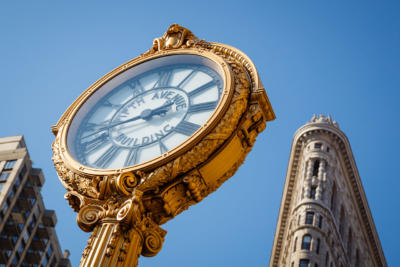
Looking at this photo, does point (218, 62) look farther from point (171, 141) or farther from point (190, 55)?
point (171, 141)

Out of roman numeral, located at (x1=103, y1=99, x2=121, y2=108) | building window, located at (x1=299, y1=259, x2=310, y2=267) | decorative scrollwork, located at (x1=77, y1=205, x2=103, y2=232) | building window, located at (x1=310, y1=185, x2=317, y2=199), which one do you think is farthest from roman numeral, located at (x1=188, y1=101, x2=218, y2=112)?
building window, located at (x1=310, y1=185, x2=317, y2=199)

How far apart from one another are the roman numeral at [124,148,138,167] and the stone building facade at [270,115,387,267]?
57993mm

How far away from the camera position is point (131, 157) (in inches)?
167

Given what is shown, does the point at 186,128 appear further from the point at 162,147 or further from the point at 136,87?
the point at 136,87

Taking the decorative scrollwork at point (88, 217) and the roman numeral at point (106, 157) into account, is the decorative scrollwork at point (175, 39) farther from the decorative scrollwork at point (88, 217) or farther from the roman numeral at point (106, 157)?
the decorative scrollwork at point (88, 217)

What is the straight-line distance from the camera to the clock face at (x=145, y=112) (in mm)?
4285

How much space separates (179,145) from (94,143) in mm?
850

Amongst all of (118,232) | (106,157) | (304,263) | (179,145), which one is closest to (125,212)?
(118,232)

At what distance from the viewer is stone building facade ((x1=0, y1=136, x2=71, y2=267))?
38.7 m

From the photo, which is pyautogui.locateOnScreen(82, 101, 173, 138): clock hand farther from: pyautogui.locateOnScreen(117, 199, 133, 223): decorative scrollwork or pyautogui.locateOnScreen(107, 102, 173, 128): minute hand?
pyautogui.locateOnScreen(117, 199, 133, 223): decorative scrollwork

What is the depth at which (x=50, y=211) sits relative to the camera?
4288cm

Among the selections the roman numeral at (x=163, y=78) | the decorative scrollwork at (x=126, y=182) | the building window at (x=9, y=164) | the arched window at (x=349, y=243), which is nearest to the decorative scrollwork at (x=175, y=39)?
the roman numeral at (x=163, y=78)

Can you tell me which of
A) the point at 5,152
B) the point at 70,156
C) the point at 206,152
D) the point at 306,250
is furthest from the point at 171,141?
the point at 306,250

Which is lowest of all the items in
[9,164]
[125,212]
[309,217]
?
[125,212]
